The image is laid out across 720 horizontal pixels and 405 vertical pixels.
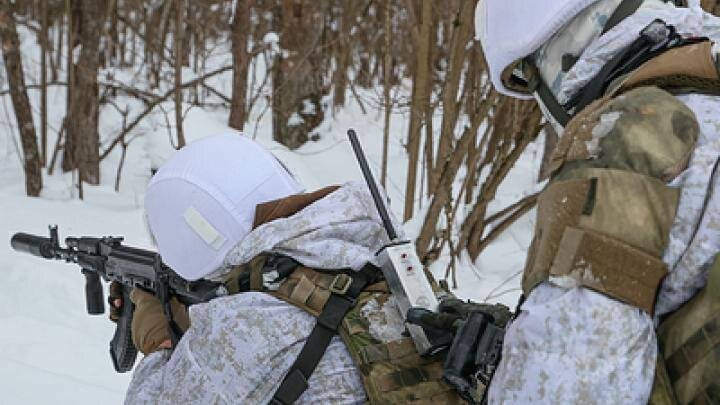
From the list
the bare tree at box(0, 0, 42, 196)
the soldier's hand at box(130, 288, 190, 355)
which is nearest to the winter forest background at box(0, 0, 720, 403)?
the bare tree at box(0, 0, 42, 196)

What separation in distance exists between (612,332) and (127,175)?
22.1 ft

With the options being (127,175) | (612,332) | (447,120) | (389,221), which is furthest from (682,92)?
(127,175)

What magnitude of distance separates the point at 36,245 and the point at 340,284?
1.77 m

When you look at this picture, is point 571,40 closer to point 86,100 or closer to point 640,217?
point 640,217

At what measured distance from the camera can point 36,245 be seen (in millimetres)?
3008

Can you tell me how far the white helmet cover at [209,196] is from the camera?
1.85 metres

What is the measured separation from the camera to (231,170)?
189cm

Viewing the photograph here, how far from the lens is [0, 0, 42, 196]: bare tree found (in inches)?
222

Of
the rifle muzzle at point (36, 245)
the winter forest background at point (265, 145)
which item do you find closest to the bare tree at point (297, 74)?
the winter forest background at point (265, 145)

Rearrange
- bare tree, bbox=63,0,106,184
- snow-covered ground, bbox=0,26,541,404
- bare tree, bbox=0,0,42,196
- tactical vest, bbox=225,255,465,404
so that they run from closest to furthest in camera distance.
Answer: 1. tactical vest, bbox=225,255,465,404
2. snow-covered ground, bbox=0,26,541,404
3. bare tree, bbox=0,0,42,196
4. bare tree, bbox=63,0,106,184

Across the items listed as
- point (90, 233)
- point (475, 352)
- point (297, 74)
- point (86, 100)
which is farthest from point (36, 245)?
point (297, 74)

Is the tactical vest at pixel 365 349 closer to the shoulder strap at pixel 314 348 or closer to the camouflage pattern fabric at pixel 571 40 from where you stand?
the shoulder strap at pixel 314 348

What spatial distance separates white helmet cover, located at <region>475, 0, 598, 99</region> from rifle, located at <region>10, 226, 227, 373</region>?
0.89 m

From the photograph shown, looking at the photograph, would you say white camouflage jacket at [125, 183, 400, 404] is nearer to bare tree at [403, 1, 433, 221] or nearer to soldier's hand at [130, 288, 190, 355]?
soldier's hand at [130, 288, 190, 355]
